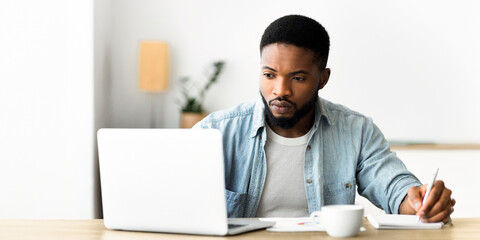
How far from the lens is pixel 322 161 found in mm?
1927

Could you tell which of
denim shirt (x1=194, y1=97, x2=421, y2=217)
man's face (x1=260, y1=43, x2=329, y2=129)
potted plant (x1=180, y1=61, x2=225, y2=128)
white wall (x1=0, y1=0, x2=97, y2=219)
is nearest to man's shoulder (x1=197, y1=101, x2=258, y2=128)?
denim shirt (x1=194, y1=97, x2=421, y2=217)

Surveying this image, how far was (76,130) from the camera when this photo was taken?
125 inches

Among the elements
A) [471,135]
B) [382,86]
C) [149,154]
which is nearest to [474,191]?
[471,135]

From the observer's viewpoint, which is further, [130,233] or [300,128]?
[300,128]

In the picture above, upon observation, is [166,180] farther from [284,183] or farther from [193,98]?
[193,98]

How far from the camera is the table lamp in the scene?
3555 millimetres

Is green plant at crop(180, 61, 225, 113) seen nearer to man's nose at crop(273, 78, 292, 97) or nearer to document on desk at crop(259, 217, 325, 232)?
man's nose at crop(273, 78, 292, 97)

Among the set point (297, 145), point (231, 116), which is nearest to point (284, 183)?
point (297, 145)

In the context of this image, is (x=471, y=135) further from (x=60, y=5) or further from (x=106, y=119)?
(x=60, y=5)

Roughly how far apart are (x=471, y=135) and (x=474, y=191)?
34 cm

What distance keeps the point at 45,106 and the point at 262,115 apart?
1604mm

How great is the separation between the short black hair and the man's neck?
18cm

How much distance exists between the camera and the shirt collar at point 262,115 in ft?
6.30

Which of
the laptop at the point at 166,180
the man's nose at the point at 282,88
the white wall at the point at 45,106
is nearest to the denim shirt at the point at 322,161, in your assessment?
the man's nose at the point at 282,88
